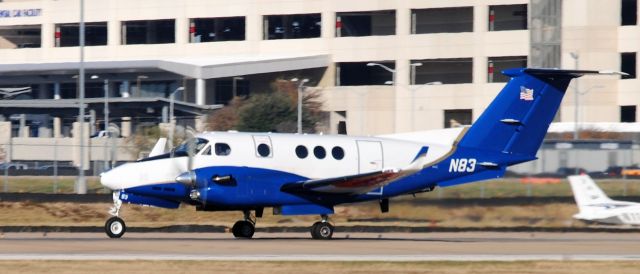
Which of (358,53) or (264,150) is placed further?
(358,53)

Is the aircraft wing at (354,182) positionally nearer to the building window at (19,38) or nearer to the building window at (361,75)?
the building window at (361,75)

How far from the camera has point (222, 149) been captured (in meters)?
30.8

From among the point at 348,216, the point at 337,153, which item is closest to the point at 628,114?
the point at 348,216

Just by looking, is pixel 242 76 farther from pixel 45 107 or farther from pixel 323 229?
pixel 323 229

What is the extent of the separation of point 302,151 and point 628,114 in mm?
62796

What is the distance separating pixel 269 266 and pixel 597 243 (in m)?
10.6

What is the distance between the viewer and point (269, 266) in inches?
897

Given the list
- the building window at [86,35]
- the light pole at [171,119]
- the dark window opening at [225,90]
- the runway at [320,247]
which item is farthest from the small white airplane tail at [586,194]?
the building window at [86,35]

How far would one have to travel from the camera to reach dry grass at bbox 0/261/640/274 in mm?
22047

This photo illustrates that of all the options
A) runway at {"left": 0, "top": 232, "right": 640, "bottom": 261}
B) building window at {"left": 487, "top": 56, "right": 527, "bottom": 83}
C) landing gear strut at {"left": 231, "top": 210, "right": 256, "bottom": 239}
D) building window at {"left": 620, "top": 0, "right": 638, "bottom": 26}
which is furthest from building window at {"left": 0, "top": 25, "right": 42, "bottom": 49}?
landing gear strut at {"left": 231, "top": 210, "right": 256, "bottom": 239}

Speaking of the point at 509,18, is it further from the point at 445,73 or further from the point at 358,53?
the point at 358,53

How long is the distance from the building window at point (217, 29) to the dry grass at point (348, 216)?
57966 mm

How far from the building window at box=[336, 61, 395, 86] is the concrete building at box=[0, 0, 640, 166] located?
10cm

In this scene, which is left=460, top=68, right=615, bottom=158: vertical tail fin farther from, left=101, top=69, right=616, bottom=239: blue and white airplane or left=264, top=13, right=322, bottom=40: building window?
left=264, top=13, right=322, bottom=40: building window
